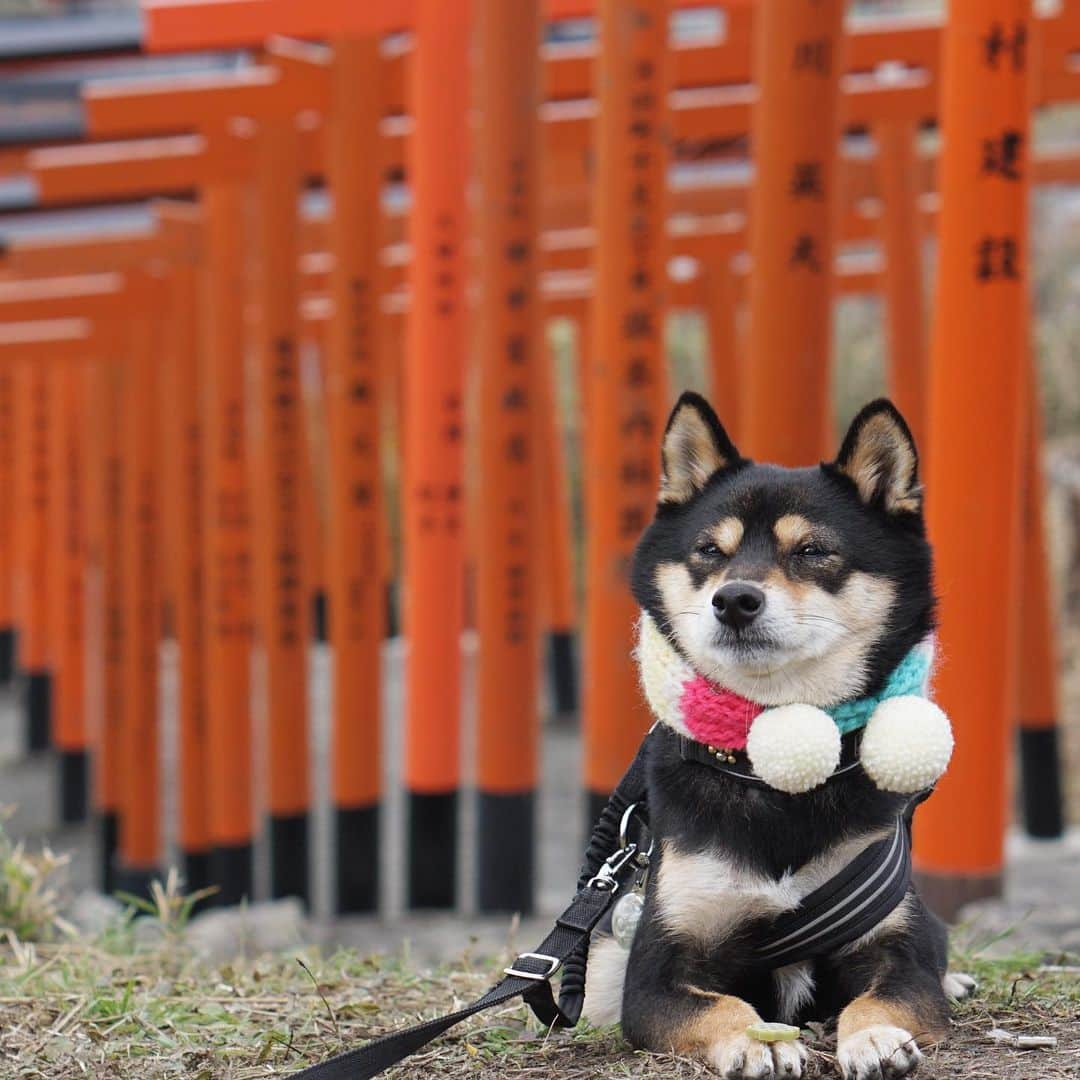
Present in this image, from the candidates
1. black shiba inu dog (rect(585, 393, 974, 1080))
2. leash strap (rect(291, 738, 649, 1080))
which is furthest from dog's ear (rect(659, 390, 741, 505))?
leash strap (rect(291, 738, 649, 1080))

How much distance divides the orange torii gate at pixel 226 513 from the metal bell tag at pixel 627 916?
9565mm

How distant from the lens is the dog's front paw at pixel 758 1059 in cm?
275

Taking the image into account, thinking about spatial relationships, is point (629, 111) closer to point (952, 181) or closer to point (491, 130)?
point (491, 130)

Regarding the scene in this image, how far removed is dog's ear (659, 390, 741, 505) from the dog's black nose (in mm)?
339

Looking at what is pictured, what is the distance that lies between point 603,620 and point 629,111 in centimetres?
237

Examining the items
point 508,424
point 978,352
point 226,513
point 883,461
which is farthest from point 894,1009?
point 226,513

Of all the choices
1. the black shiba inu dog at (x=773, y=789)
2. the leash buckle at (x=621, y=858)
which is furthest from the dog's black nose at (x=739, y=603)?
the leash buckle at (x=621, y=858)

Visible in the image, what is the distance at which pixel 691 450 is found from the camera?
3176 millimetres

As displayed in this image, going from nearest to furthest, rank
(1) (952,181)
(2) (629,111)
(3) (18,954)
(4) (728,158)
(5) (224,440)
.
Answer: (3) (18,954), (1) (952,181), (2) (629,111), (5) (224,440), (4) (728,158)

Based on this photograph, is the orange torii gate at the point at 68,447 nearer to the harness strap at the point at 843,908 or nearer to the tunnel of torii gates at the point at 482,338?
the tunnel of torii gates at the point at 482,338

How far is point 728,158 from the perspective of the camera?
50.7 feet

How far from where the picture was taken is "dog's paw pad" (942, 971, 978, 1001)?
347 cm

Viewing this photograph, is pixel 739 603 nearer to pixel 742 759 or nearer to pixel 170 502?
pixel 742 759

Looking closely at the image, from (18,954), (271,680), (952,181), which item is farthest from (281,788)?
(18,954)
